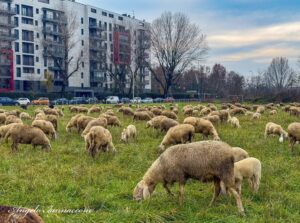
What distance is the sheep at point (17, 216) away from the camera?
12.1 ft

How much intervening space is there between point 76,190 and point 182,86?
341ft

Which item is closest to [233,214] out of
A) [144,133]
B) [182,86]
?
[144,133]

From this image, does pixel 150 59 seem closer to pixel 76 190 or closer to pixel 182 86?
pixel 182 86

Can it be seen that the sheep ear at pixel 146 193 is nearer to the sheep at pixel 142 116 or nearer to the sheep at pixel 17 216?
the sheep at pixel 17 216

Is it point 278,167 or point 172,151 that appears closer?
point 172,151

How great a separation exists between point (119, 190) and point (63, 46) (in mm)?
77774

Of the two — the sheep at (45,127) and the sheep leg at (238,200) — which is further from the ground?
the sheep at (45,127)

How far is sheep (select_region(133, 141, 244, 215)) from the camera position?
7.58 m

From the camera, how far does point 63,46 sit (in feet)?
274

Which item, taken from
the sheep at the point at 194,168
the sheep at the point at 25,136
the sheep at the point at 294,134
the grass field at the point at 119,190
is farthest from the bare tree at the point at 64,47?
the sheep at the point at 194,168

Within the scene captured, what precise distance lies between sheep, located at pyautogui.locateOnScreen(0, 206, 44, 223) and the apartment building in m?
69.9

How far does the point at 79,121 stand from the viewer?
1931 cm

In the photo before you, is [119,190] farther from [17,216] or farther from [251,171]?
[17,216]

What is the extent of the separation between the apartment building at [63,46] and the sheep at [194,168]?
216 feet
